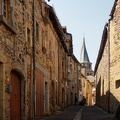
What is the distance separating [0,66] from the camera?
8.98 metres

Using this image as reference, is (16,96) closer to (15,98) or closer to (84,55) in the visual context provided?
(15,98)

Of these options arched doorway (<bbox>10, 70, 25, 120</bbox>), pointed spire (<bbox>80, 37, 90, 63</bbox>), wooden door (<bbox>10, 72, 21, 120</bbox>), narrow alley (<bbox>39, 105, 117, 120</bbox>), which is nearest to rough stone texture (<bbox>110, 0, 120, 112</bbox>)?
narrow alley (<bbox>39, 105, 117, 120</bbox>)

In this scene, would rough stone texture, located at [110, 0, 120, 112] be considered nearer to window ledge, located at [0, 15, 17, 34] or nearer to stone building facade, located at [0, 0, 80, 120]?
stone building facade, located at [0, 0, 80, 120]

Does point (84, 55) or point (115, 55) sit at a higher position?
point (84, 55)

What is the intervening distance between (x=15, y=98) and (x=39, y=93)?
4075 mm

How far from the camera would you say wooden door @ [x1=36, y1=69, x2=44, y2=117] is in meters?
14.2

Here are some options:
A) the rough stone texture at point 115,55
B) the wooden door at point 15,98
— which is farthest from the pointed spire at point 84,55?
the wooden door at point 15,98

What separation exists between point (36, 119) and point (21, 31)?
397 cm

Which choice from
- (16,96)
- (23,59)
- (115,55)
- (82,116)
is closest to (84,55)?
(115,55)


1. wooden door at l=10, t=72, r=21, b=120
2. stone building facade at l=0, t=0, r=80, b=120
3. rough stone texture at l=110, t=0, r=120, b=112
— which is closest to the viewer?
stone building facade at l=0, t=0, r=80, b=120

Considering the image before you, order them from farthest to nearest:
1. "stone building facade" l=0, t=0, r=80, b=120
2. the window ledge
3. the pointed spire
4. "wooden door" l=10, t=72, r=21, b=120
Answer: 1. the pointed spire
2. "wooden door" l=10, t=72, r=21, b=120
3. "stone building facade" l=0, t=0, r=80, b=120
4. the window ledge

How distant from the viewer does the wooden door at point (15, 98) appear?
402 inches

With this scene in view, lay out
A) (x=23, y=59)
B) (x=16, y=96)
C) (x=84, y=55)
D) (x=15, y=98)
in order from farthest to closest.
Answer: (x=84, y=55), (x=23, y=59), (x=16, y=96), (x=15, y=98)

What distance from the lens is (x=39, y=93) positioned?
1468 cm
